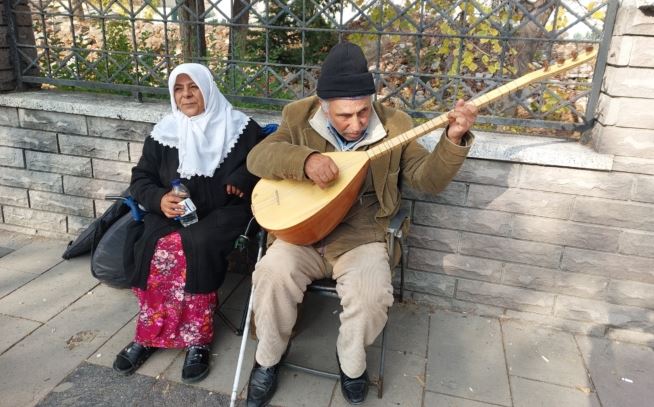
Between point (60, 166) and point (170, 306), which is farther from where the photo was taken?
point (60, 166)

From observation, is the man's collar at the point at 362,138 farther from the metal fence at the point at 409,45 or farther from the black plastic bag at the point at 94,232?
the black plastic bag at the point at 94,232

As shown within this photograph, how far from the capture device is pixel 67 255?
3.73 m

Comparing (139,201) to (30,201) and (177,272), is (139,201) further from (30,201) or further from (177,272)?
(30,201)

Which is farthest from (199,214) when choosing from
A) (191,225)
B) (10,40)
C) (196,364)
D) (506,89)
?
(10,40)

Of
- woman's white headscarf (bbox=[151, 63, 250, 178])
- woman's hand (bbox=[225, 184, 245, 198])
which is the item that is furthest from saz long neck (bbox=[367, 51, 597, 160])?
woman's white headscarf (bbox=[151, 63, 250, 178])

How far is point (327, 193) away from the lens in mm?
2348

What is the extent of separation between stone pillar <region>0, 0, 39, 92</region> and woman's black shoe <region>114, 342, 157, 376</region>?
239 centimetres

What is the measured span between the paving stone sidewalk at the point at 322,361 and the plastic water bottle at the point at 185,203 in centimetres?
72

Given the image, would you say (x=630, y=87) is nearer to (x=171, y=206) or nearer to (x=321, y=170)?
(x=321, y=170)

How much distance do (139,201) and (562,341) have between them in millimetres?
2552

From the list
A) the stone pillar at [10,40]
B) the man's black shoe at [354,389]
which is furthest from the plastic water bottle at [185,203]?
the stone pillar at [10,40]

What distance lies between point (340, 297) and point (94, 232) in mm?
1903

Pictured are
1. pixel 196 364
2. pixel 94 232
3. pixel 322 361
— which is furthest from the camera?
pixel 94 232

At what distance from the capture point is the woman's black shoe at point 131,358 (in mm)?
2676
